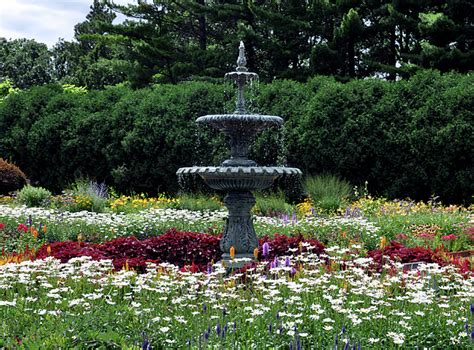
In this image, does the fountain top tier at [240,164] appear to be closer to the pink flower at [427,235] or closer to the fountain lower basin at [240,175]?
the fountain lower basin at [240,175]

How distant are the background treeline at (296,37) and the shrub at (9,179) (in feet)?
29.1

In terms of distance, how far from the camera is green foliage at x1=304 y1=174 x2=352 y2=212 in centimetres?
1338

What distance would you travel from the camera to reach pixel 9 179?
17.3 m

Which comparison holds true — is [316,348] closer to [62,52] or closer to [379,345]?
[379,345]

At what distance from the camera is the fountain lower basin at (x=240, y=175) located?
285 inches

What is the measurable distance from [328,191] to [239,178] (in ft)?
23.7

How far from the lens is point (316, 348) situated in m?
3.91

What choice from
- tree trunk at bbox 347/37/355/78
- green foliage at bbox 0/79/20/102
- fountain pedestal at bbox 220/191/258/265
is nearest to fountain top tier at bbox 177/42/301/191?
fountain pedestal at bbox 220/191/258/265

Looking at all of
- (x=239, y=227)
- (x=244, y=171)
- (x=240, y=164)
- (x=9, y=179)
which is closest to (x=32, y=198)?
(x=9, y=179)

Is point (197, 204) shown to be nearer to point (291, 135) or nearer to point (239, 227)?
point (291, 135)

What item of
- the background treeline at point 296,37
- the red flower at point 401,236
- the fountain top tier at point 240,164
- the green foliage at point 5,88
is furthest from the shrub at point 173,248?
the green foliage at point 5,88

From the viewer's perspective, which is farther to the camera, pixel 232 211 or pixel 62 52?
pixel 62 52

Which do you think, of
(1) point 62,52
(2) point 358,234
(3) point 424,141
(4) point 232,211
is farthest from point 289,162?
(1) point 62,52

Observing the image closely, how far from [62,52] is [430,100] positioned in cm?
3551
